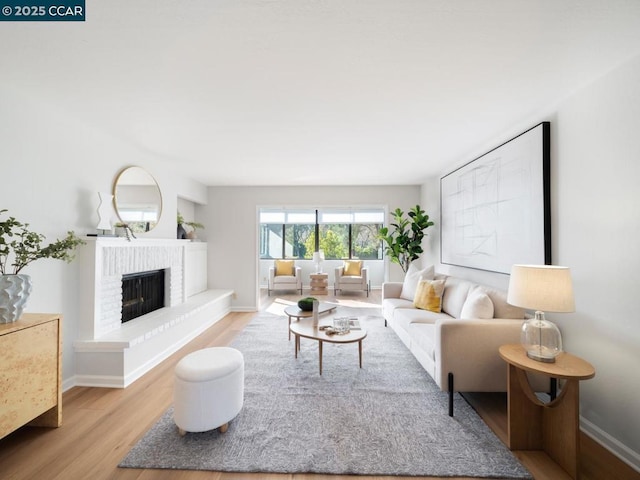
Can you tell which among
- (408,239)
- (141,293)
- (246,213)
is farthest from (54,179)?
(408,239)

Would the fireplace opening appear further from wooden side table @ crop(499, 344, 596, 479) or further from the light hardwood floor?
wooden side table @ crop(499, 344, 596, 479)

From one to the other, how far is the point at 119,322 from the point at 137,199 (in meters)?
1.42

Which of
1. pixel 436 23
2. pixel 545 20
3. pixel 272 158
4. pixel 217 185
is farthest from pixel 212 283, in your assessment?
pixel 545 20

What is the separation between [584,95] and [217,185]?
197 inches

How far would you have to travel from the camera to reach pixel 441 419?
2.00 m

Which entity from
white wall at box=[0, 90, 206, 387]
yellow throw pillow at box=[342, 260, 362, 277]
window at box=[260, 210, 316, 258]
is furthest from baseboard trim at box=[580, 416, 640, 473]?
window at box=[260, 210, 316, 258]

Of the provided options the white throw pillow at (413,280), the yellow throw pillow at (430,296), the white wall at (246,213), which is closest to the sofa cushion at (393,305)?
the white throw pillow at (413,280)

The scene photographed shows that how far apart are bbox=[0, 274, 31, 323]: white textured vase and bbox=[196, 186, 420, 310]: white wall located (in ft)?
11.2

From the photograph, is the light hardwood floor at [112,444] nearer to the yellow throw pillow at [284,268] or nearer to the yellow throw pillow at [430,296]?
the yellow throw pillow at [430,296]

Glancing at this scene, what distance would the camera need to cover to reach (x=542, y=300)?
1643 millimetres

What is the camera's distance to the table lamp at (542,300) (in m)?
1.61

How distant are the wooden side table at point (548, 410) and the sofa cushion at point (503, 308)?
53 centimetres

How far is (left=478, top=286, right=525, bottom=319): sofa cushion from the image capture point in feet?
7.62

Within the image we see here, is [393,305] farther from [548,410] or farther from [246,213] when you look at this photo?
[246,213]
